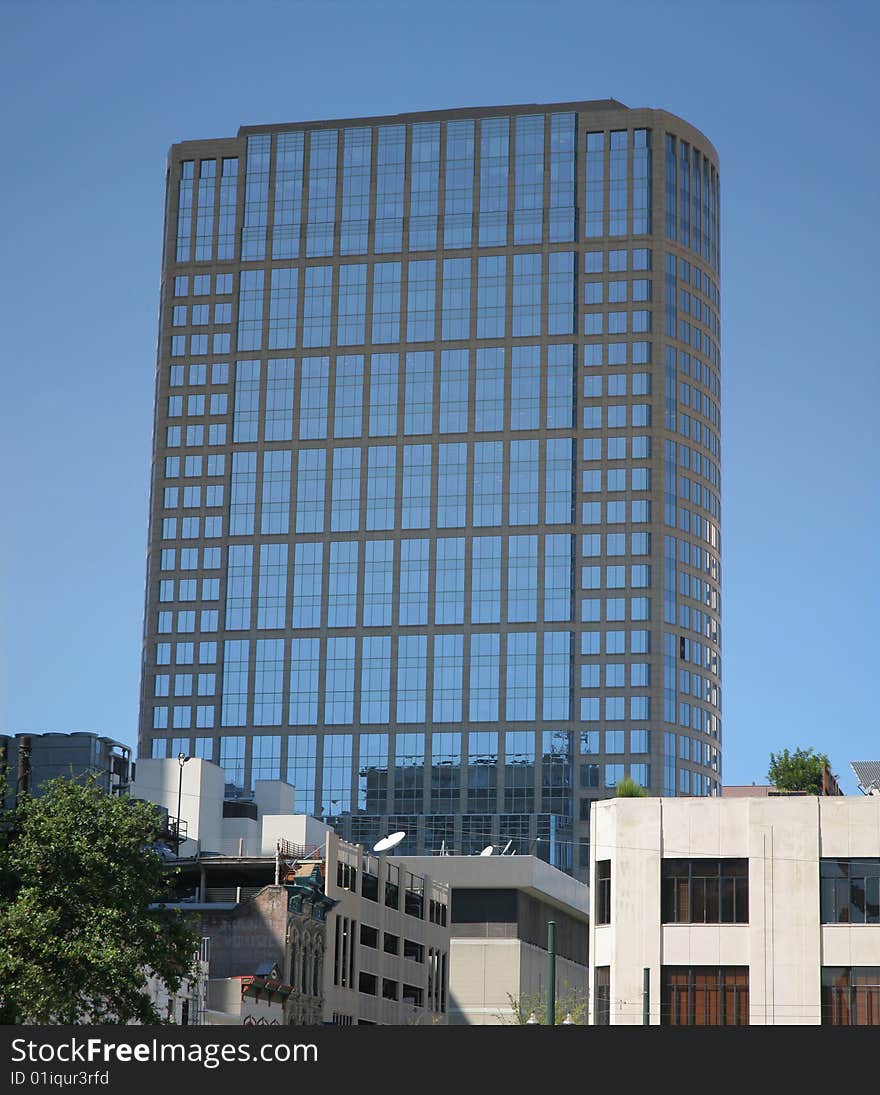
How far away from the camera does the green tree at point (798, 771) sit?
14062 centimetres

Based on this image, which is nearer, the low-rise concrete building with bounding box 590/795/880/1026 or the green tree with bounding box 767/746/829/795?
the low-rise concrete building with bounding box 590/795/880/1026

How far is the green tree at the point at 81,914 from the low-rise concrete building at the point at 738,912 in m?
25.0

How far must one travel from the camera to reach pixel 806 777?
466 feet

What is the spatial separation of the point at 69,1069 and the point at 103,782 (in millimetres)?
123988

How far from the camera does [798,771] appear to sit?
144 metres

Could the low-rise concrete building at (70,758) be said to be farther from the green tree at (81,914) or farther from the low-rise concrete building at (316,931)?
the green tree at (81,914)

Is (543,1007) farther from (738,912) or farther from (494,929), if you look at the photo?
(738,912)

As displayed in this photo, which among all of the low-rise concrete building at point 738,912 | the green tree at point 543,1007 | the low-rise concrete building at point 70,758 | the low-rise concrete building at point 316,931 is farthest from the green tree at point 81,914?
the low-rise concrete building at point 70,758

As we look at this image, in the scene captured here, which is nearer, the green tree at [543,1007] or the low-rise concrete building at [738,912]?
the low-rise concrete building at [738,912]

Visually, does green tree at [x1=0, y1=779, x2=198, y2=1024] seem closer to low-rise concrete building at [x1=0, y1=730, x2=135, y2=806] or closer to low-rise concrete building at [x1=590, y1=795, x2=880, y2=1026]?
low-rise concrete building at [x1=590, y1=795, x2=880, y2=1026]

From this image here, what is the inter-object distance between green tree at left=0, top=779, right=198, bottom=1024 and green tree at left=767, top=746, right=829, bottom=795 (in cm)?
7589

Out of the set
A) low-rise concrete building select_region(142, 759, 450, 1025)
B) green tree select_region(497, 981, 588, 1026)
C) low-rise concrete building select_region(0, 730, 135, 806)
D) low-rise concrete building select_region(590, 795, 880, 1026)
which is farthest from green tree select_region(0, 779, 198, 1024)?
low-rise concrete building select_region(0, 730, 135, 806)

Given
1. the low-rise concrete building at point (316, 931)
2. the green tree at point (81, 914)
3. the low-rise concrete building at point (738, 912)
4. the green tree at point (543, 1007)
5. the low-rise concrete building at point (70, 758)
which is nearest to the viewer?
the green tree at point (81, 914)

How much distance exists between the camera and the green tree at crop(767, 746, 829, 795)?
141 m
